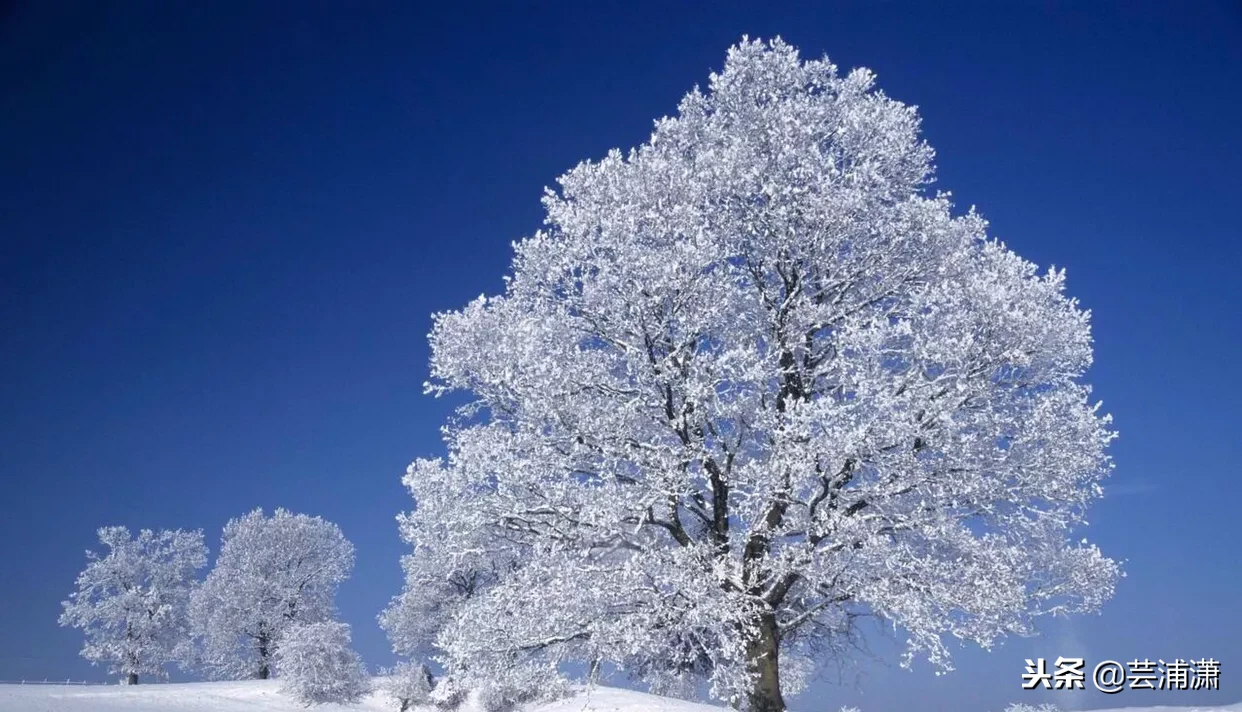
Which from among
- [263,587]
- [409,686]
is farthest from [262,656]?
[409,686]

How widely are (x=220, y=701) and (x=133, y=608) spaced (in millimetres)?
24641

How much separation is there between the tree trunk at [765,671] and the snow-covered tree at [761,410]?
4 cm

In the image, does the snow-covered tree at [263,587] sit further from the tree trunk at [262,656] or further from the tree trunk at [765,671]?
the tree trunk at [765,671]

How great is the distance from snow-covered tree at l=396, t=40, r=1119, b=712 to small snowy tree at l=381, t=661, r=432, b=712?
85.6 feet

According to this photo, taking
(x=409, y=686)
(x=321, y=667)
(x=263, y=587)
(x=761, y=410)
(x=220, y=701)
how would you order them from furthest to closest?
(x=263, y=587) → (x=409, y=686) → (x=321, y=667) → (x=220, y=701) → (x=761, y=410)

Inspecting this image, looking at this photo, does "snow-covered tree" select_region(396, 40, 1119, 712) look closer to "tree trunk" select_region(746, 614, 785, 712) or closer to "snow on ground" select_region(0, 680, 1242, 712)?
"tree trunk" select_region(746, 614, 785, 712)

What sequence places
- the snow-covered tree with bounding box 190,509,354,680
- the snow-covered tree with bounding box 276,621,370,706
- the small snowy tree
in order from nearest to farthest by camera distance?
1. the snow-covered tree with bounding box 276,621,370,706
2. the small snowy tree
3. the snow-covered tree with bounding box 190,509,354,680

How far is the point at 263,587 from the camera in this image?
49812 millimetres

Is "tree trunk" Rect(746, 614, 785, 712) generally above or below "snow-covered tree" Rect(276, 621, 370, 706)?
above

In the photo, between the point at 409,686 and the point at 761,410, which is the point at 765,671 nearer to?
the point at 761,410

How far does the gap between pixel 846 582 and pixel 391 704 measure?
31607 millimetres

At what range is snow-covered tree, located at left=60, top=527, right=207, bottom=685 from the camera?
167 ft

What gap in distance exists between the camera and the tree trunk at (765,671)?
52.3 ft

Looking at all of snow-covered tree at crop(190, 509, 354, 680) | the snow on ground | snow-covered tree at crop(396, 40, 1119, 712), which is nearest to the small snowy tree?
the snow on ground
